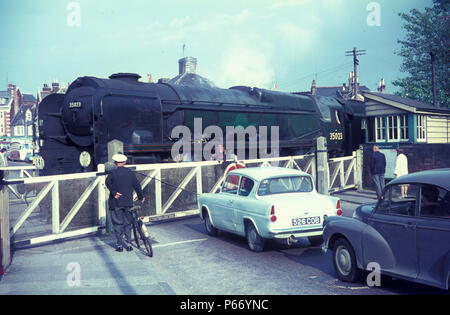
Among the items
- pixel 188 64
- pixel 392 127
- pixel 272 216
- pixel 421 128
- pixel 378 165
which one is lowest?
pixel 272 216

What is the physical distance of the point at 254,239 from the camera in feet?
28.7

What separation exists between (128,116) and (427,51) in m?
35.5

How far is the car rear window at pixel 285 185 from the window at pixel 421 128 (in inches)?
538

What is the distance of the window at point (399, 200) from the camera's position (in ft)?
19.3

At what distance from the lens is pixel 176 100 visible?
1452 centimetres

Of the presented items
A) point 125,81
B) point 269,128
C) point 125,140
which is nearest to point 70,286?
point 125,140

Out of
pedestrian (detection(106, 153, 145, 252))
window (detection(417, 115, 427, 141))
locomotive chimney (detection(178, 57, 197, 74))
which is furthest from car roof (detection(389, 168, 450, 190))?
locomotive chimney (detection(178, 57, 197, 74))

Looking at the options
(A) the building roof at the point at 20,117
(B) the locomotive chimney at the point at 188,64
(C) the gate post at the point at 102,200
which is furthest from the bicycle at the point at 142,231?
(A) the building roof at the point at 20,117

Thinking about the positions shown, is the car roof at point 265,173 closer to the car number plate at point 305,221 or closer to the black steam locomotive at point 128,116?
the car number plate at point 305,221

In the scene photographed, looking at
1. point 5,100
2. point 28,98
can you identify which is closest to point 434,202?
point 5,100

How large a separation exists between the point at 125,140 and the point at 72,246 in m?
3.93

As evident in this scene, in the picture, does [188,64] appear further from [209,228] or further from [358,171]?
[209,228]

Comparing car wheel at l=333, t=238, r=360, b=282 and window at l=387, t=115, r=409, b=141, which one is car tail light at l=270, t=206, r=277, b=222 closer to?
car wheel at l=333, t=238, r=360, b=282

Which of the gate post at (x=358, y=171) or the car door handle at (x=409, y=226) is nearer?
the car door handle at (x=409, y=226)
